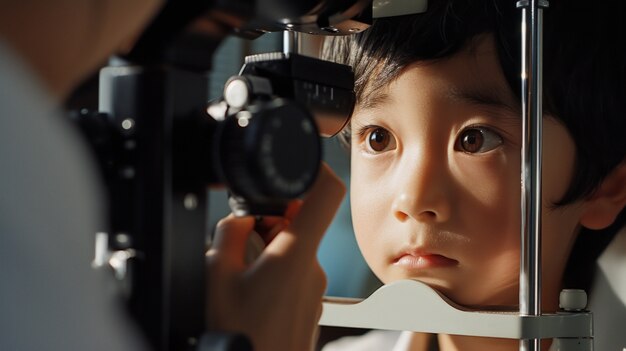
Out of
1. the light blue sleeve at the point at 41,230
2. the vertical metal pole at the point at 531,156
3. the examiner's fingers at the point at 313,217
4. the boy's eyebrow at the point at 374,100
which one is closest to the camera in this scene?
the light blue sleeve at the point at 41,230

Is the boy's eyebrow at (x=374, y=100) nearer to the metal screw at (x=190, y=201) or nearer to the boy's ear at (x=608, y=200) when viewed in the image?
the boy's ear at (x=608, y=200)

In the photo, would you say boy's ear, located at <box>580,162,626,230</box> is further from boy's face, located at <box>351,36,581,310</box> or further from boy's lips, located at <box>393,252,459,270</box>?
boy's lips, located at <box>393,252,459,270</box>

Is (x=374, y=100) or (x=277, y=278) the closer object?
(x=277, y=278)

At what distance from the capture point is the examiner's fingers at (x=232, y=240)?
1.64 feet

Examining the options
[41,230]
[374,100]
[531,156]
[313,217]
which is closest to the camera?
[41,230]

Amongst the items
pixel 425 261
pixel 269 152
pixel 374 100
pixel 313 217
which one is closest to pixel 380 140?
pixel 374 100

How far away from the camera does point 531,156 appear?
2.55ft

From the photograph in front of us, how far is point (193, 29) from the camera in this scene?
452mm

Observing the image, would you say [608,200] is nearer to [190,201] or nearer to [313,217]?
[313,217]

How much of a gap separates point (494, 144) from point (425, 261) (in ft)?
0.49

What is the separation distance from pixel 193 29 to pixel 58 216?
132mm

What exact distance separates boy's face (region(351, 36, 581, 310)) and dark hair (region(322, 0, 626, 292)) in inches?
0.5

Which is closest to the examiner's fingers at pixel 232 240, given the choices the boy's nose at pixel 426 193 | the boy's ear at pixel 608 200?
the boy's nose at pixel 426 193

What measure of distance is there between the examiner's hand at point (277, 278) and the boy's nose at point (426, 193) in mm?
304
